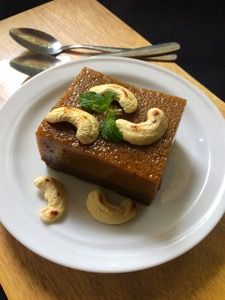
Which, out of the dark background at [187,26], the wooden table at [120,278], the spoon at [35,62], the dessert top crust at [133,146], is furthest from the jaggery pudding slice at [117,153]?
the dark background at [187,26]

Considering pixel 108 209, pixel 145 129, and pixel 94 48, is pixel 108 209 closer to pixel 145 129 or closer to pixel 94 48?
pixel 145 129

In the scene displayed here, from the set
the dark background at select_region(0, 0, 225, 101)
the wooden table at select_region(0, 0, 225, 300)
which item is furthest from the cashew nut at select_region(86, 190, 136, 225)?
the dark background at select_region(0, 0, 225, 101)

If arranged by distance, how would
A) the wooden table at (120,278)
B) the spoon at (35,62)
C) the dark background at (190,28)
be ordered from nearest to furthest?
the wooden table at (120,278), the spoon at (35,62), the dark background at (190,28)

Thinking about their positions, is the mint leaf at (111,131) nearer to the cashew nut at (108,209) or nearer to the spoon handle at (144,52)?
the cashew nut at (108,209)

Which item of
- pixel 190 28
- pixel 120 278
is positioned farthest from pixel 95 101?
pixel 190 28

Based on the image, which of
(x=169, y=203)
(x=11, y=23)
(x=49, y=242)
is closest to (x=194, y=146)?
(x=169, y=203)
